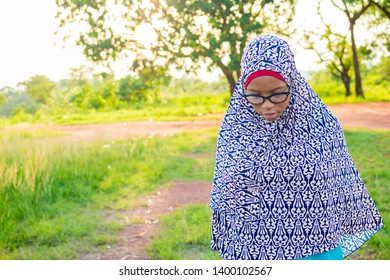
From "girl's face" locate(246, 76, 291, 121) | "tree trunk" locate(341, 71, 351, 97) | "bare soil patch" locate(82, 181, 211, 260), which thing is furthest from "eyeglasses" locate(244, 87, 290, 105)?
"tree trunk" locate(341, 71, 351, 97)

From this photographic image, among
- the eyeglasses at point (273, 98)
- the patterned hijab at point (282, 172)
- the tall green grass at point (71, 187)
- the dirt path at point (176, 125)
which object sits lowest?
the tall green grass at point (71, 187)

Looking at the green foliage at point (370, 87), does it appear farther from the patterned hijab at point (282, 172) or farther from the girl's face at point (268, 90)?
the girl's face at point (268, 90)

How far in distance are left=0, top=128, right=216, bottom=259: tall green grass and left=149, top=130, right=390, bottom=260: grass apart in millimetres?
391

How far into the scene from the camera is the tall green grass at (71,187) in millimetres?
3342

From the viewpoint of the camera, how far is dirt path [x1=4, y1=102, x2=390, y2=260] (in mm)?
3295

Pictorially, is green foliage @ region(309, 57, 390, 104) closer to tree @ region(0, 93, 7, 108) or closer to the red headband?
tree @ region(0, 93, 7, 108)

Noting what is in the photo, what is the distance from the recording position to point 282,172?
158 centimetres

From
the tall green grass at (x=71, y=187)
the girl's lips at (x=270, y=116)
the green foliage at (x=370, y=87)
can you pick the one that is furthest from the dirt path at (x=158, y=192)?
the girl's lips at (x=270, y=116)

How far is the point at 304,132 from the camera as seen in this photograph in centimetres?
159

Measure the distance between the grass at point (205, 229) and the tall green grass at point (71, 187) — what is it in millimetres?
391

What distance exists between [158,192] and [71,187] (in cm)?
76

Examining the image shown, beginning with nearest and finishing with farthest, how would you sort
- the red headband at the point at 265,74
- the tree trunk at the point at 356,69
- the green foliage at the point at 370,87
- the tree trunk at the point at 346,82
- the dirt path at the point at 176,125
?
the red headband at the point at 265,74, the dirt path at the point at 176,125, the tree trunk at the point at 356,69, the green foliage at the point at 370,87, the tree trunk at the point at 346,82

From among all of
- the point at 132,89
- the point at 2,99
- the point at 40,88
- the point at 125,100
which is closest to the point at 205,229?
the point at 132,89

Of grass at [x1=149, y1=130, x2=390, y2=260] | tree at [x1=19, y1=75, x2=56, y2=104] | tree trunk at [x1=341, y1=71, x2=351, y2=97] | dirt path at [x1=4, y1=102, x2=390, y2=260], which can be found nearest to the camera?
grass at [x1=149, y1=130, x2=390, y2=260]
